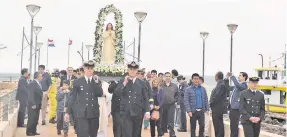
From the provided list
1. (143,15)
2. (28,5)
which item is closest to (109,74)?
(143,15)

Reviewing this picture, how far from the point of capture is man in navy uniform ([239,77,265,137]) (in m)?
8.29

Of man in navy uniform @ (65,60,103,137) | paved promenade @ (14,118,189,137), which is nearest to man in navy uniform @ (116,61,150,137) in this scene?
man in navy uniform @ (65,60,103,137)

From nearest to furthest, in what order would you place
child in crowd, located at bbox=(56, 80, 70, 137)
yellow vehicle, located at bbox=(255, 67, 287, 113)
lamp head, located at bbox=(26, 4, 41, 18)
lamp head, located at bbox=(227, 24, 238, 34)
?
child in crowd, located at bbox=(56, 80, 70, 137) → lamp head, located at bbox=(26, 4, 41, 18) → lamp head, located at bbox=(227, 24, 238, 34) → yellow vehicle, located at bbox=(255, 67, 287, 113)

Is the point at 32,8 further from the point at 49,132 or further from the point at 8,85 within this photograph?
the point at 8,85

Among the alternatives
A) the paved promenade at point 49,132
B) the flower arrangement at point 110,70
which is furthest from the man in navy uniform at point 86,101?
the flower arrangement at point 110,70

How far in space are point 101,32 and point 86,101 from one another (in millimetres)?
9314

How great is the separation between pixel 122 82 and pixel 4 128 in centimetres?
255

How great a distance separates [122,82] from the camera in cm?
811

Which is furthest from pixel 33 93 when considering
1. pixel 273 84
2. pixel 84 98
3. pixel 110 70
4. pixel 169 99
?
pixel 273 84

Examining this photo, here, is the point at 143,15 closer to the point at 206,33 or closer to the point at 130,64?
the point at 206,33

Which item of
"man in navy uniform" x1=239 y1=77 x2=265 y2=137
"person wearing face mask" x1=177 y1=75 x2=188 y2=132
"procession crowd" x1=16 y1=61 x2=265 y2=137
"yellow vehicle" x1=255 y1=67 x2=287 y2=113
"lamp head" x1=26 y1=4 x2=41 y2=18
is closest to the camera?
"procession crowd" x1=16 y1=61 x2=265 y2=137

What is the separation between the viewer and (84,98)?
7.82m

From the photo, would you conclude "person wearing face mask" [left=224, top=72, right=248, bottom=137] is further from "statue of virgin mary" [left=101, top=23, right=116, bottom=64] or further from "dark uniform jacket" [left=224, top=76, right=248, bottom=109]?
"statue of virgin mary" [left=101, top=23, right=116, bottom=64]

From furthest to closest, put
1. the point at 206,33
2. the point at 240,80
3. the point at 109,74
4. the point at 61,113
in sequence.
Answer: the point at 206,33, the point at 109,74, the point at 61,113, the point at 240,80
